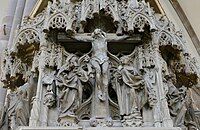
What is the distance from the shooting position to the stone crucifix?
4879mm

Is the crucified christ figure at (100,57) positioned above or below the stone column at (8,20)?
below

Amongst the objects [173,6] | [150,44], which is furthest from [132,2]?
[173,6]

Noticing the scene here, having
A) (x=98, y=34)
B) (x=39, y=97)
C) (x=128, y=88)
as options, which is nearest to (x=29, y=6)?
(x=98, y=34)

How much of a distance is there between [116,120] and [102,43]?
1108mm

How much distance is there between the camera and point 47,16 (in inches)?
215

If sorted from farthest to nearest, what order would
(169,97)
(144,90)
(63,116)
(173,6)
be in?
(173,6), (169,97), (144,90), (63,116)

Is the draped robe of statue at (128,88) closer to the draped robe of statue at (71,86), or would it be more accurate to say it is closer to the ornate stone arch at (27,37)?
the draped robe of statue at (71,86)

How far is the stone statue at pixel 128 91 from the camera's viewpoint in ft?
15.5

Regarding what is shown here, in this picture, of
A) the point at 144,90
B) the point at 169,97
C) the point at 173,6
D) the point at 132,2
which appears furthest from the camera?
the point at 173,6

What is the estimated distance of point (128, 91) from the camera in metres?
4.98

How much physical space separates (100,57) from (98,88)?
431 millimetres

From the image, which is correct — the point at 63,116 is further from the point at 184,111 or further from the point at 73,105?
the point at 184,111

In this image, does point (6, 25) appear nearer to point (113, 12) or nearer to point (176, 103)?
point (113, 12)

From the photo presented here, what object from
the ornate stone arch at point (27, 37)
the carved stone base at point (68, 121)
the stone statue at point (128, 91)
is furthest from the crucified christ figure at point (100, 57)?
the ornate stone arch at point (27, 37)
